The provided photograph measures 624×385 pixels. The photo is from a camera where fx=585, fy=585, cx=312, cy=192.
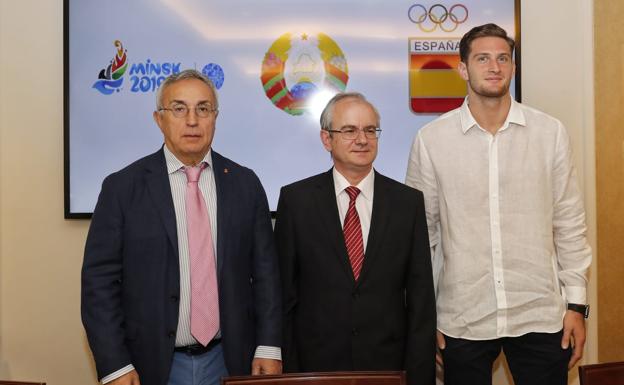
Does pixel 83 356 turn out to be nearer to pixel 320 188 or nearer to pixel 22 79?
pixel 22 79

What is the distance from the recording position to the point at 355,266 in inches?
80.7

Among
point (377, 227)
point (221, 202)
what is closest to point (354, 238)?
point (377, 227)

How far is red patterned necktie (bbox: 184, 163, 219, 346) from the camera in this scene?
1.93m

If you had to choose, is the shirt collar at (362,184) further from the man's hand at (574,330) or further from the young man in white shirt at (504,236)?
the man's hand at (574,330)

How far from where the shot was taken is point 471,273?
214cm

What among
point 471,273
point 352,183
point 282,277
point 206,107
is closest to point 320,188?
point 352,183

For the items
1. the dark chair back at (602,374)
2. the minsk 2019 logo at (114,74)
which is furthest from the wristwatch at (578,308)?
the minsk 2019 logo at (114,74)

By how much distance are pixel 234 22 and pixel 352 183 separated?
1.32 m

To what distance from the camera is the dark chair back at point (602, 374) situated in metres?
1.60

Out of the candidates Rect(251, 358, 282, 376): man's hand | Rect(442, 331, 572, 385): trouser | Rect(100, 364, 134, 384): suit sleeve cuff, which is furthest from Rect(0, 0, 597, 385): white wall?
Rect(251, 358, 282, 376): man's hand

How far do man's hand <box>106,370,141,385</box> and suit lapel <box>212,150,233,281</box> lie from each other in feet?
1.32

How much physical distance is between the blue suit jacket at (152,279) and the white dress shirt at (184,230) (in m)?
0.02

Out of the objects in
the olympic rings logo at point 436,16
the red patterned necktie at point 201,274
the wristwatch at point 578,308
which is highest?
the olympic rings logo at point 436,16

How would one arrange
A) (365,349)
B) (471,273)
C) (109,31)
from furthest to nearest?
(109,31), (471,273), (365,349)
